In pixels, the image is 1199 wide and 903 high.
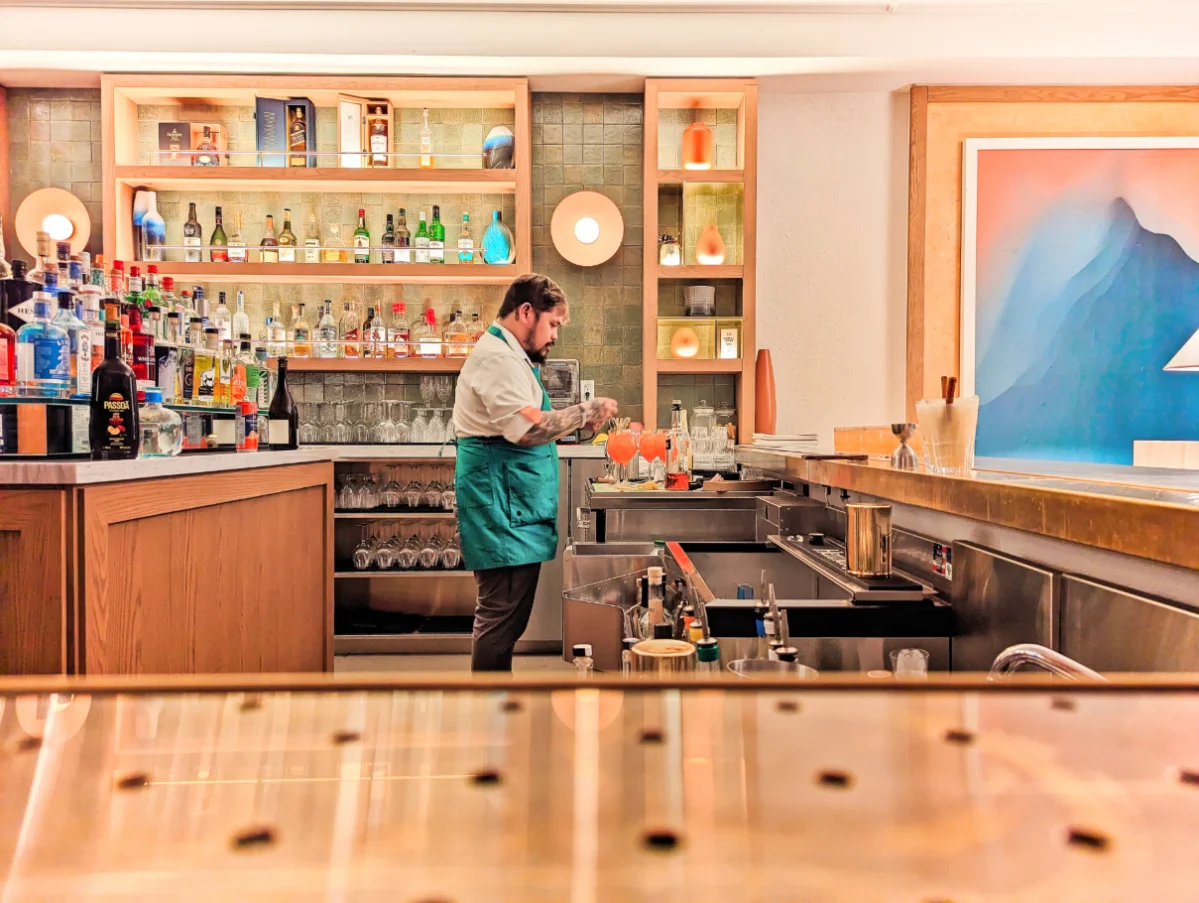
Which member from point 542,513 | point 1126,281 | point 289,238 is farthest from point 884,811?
point 1126,281

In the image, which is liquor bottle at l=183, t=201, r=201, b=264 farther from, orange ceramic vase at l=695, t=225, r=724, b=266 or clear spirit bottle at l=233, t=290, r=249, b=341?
orange ceramic vase at l=695, t=225, r=724, b=266

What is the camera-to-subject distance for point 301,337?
4.50m

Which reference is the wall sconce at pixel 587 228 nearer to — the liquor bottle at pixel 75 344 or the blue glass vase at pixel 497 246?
the blue glass vase at pixel 497 246

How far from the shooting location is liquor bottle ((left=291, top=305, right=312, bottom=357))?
14.5 feet

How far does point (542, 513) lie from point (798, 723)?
241 cm

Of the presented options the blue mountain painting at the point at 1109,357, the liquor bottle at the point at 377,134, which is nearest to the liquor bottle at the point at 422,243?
the liquor bottle at the point at 377,134

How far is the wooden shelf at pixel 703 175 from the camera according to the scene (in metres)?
4.31

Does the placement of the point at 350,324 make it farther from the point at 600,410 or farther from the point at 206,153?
the point at 600,410

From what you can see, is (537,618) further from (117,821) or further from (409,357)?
(117,821)

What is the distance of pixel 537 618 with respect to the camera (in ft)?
13.7

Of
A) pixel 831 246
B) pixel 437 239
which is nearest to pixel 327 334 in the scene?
pixel 437 239

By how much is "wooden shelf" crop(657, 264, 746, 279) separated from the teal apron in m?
1.75

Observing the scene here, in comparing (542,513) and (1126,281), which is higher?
(1126,281)

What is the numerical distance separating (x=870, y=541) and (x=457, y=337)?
10.8 ft
